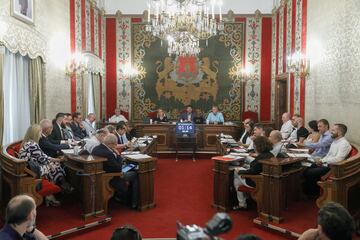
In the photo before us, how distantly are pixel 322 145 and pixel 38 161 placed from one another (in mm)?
4822

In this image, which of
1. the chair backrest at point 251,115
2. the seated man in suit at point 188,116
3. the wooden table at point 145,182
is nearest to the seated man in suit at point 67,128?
the wooden table at point 145,182

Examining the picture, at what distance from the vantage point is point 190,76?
1334cm

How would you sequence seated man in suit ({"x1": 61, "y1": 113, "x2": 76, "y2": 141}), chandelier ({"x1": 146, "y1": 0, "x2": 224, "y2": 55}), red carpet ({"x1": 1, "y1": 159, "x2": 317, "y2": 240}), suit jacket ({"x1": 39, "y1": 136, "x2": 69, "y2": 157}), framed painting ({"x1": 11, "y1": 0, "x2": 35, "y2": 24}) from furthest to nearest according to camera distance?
1. seated man in suit ({"x1": 61, "y1": 113, "x2": 76, "y2": 141})
2. chandelier ({"x1": 146, "y1": 0, "x2": 224, "y2": 55})
3. framed painting ({"x1": 11, "y1": 0, "x2": 35, "y2": 24})
4. suit jacket ({"x1": 39, "y1": 136, "x2": 69, "y2": 157})
5. red carpet ({"x1": 1, "y1": 159, "x2": 317, "y2": 240})

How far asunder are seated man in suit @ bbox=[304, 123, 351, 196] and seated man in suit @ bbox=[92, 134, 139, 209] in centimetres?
293

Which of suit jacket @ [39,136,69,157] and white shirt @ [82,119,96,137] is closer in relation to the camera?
suit jacket @ [39,136,69,157]

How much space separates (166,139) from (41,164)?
653 cm

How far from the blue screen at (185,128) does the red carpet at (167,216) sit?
3.60m

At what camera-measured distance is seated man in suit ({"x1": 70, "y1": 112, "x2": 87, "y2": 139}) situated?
898 cm

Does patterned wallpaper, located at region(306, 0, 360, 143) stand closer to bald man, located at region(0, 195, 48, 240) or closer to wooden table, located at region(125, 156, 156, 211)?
wooden table, located at region(125, 156, 156, 211)

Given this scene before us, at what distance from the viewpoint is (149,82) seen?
13406 millimetres

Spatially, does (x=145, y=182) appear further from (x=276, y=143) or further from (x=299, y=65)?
(x=299, y=65)

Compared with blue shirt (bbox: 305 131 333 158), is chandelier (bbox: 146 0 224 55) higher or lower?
higher

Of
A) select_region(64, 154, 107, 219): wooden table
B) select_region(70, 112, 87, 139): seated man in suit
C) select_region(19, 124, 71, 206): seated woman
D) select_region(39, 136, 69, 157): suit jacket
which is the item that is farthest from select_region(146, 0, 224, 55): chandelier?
select_region(64, 154, 107, 219): wooden table

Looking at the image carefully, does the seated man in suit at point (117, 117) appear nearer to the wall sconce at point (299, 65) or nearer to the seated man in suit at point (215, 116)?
the seated man in suit at point (215, 116)
